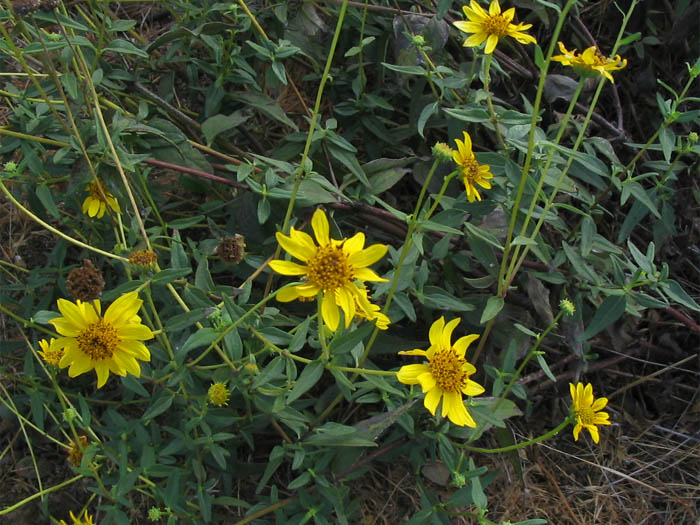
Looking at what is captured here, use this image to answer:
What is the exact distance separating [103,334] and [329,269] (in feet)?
1.87

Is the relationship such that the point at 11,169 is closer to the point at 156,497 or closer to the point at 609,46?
the point at 156,497

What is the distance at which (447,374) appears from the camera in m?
1.52

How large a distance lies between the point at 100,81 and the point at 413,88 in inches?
42.8

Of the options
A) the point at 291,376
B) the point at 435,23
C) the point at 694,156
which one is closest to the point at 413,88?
the point at 435,23

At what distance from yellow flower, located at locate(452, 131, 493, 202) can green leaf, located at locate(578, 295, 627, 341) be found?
514 millimetres

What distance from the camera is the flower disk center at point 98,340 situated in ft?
4.78

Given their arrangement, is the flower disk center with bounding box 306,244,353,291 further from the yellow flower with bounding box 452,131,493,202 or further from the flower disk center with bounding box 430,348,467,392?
the yellow flower with bounding box 452,131,493,202

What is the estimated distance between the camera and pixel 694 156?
2.36 m

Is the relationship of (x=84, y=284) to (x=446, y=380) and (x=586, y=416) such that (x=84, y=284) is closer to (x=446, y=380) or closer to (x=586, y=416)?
(x=446, y=380)

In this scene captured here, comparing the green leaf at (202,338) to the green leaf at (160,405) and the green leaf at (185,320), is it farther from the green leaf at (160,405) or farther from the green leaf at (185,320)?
the green leaf at (160,405)

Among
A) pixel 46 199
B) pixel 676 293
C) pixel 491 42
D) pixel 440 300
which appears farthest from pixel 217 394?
pixel 676 293

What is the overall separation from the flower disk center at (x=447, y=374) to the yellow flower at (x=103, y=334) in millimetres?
672

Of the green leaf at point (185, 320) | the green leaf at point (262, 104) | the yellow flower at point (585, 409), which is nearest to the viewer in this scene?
the green leaf at point (185, 320)

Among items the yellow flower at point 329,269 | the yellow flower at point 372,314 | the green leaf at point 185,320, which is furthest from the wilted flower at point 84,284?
the yellow flower at point 372,314
